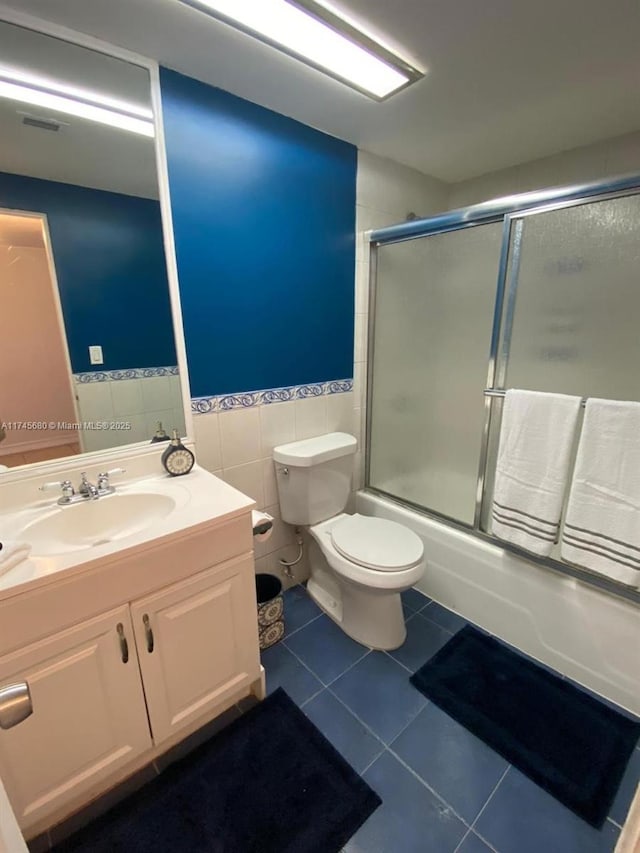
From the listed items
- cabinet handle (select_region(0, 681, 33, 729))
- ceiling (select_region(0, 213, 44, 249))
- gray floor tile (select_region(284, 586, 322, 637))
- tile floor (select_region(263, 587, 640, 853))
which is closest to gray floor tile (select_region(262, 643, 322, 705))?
tile floor (select_region(263, 587, 640, 853))

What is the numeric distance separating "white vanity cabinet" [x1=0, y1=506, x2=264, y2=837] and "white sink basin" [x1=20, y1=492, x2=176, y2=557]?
0.19m

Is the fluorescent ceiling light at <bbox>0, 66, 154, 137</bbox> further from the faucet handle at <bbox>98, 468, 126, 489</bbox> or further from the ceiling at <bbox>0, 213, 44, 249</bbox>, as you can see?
the faucet handle at <bbox>98, 468, 126, 489</bbox>

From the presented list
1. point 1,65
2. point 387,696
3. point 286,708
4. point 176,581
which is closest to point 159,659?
point 176,581

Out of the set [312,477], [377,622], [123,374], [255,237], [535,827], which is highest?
[255,237]

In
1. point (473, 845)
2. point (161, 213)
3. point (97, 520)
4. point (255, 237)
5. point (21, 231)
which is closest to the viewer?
point (473, 845)

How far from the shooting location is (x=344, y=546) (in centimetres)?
160

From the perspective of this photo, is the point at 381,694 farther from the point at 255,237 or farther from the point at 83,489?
the point at 255,237

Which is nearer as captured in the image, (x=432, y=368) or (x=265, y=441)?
(x=265, y=441)

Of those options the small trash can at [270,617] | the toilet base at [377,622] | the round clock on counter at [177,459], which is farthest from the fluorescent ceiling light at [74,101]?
the toilet base at [377,622]

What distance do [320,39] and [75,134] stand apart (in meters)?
0.80

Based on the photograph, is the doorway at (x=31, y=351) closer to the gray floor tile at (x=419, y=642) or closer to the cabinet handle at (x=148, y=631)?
the cabinet handle at (x=148, y=631)

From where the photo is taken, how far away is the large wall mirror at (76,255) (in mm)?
1127

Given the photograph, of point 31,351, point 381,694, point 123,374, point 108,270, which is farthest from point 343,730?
point 108,270

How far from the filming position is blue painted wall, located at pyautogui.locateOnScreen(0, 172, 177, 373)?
3.92ft
